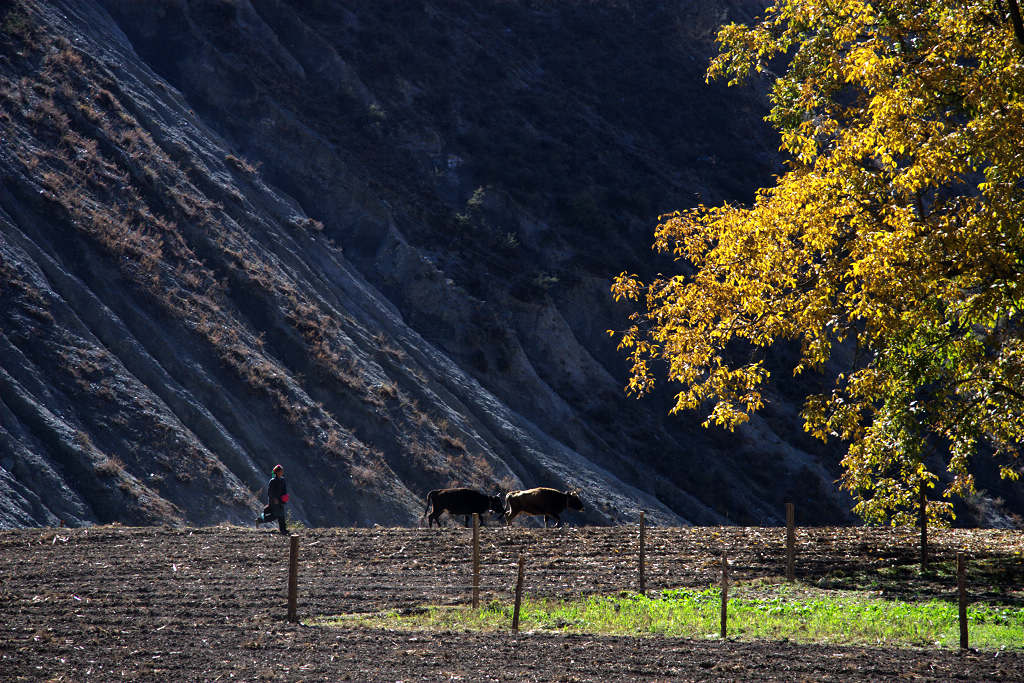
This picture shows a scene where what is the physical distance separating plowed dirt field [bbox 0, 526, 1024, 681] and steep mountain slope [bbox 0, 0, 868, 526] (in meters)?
6.46

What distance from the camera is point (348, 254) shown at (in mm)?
45625

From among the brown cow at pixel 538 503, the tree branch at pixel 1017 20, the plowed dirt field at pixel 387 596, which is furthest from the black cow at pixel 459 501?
the tree branch at pixel 1017 20

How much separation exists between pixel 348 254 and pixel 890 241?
33.8 metres

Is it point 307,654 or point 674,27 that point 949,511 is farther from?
point 674,27

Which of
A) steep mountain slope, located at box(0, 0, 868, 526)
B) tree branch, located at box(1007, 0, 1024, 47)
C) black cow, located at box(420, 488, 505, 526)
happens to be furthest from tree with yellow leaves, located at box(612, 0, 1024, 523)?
steep mountain slope, located at box(0, 0, 868, 526)

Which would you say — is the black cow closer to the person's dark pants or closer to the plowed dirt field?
the plowed dirt field

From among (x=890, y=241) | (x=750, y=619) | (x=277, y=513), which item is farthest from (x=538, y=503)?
(x=890, y=241)

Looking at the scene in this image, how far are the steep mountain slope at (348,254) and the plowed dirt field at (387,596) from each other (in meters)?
6.46

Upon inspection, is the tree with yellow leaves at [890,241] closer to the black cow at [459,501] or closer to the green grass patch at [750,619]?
the green grass patch at [750,619]

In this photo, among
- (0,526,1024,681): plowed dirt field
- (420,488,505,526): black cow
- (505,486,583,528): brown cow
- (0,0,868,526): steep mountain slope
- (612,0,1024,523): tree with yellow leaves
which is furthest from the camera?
(0,0,868,526): steep mountain slope

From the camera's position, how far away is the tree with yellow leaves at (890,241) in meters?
14.2

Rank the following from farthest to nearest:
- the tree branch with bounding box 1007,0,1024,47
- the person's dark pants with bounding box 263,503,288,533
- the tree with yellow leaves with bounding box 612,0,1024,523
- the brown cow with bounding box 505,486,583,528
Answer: the brown cow with bounding box 505,486,583,528 → the person's dark pants with bounding box 263,503,288,533 → the tree with yellow leaves with bounding box 612,0,1024,523 → the tree branch with bounding box 1007,0,1024,47

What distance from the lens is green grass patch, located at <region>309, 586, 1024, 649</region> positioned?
13.6 meters

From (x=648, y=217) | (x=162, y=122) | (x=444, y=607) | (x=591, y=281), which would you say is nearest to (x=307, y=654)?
(x=444, y=607)
